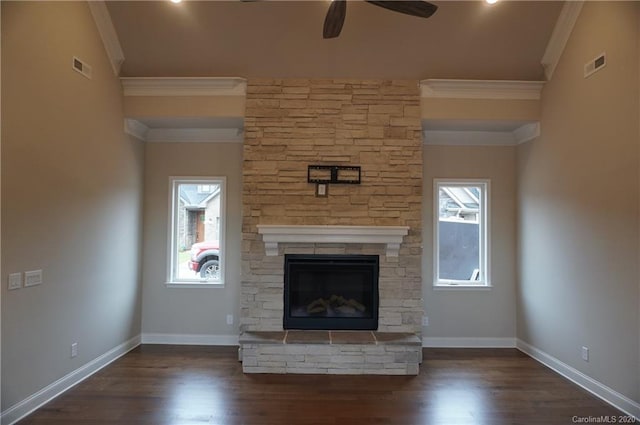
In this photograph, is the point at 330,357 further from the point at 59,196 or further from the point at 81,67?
the point at 81,67

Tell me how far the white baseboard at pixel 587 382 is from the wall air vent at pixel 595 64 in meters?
2.81

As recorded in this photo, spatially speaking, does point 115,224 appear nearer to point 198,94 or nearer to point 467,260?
point 198,94

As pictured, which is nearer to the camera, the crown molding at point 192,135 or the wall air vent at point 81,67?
the wall air vent at point 81,67

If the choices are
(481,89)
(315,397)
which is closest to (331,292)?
(315,397)

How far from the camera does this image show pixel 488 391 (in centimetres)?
355

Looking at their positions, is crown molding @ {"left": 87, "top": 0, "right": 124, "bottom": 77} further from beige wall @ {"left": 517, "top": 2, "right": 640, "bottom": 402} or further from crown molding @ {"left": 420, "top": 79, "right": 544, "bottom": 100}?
beige wall @ {"left": 517, "top": 2, "right": 640, "bottom": 402}

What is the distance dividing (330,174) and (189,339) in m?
2.77

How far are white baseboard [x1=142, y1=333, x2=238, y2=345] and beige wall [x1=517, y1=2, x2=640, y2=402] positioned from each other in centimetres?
370

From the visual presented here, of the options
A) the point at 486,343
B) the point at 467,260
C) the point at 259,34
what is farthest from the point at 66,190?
the point at 486,343

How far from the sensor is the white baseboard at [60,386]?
114 inches

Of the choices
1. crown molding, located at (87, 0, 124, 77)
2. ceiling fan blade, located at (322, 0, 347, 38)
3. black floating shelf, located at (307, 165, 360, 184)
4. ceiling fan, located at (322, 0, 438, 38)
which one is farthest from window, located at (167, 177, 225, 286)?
ceiling fan, located at (322, 0, 438, 38)

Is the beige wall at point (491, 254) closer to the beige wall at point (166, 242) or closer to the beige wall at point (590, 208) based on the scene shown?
the beige wall at point (590, 208)

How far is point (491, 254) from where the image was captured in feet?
16.4

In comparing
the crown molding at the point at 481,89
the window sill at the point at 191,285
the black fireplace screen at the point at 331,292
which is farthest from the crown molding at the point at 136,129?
the crown molding at the point at 481,89
